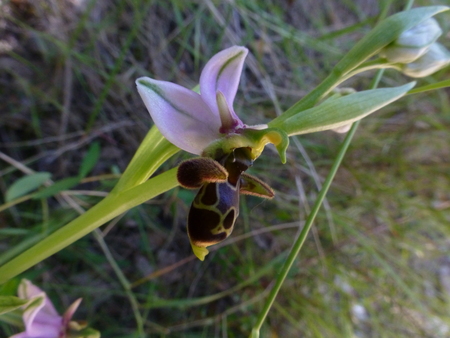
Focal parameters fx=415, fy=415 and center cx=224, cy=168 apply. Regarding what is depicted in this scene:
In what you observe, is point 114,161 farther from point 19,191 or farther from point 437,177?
point 437,177

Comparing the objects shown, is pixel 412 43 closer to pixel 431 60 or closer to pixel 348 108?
pixel 431 60

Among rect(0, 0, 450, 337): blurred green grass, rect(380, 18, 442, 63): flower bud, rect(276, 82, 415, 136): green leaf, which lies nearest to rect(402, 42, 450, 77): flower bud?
rect(380, 18, 442, 63): flower bud

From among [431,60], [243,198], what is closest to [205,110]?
[431,60]

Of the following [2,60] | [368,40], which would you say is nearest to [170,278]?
[2,60]

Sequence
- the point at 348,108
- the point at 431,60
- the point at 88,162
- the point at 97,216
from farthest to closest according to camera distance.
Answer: the point at 88,162
the point at 431,60
the point at 97,216
the point at 348,108

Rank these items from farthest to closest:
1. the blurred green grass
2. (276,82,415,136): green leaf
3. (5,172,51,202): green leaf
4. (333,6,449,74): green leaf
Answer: the blurred green grass < (5,172,51,202): green leaf < (333,6,449,74): green leaf < (276,82,415,136): green leaf

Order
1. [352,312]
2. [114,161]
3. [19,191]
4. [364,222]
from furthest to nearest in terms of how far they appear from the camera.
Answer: [364,222] < [352,312] < [114,161] < [19,191]

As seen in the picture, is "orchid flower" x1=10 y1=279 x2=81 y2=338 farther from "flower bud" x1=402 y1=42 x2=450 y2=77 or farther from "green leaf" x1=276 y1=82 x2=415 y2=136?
"flower bud" x1=402 y1=42 x2=450 y2=77
